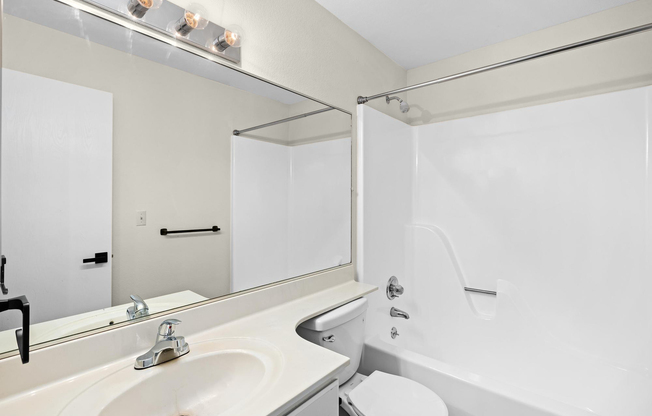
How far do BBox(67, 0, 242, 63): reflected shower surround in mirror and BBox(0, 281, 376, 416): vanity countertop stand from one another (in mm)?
997

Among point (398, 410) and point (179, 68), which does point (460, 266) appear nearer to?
point (398, 410)

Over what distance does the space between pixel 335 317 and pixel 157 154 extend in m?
0.94

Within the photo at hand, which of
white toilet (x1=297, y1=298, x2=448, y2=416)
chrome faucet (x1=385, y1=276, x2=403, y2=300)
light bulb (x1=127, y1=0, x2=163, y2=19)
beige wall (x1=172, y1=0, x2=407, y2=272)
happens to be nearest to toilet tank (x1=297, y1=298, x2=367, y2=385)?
white toilet (x1=297, y1=298, x2=448, y2=416)

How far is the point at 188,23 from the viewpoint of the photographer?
108 cm

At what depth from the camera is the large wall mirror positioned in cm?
78

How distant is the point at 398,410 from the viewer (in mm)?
1231

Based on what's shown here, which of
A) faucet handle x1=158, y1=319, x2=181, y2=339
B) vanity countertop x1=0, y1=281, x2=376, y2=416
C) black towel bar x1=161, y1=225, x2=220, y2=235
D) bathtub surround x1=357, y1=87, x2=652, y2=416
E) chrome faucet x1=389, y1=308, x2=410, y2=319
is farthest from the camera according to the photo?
chrome faucet x1=389, y1=308, x2=410, y2=319

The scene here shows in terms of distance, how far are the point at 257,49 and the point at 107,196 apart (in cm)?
86

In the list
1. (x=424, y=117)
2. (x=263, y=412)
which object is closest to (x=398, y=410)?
(x=263, y=412)

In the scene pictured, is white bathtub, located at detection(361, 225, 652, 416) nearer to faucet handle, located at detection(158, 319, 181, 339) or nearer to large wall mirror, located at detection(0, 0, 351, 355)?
large wall mirror, located at detection(0, 0, 351, 355)

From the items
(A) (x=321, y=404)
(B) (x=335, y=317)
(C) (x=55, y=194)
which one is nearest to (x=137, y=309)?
(C) (x=55, y=194)

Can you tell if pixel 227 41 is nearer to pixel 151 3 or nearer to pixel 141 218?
pixel 151 3

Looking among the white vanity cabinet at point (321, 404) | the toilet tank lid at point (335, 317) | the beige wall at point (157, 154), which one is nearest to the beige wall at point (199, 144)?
the beige wall at point (157, 154)

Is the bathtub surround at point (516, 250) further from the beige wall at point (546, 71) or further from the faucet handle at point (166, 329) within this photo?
the faucet handle at point (166, 329)
